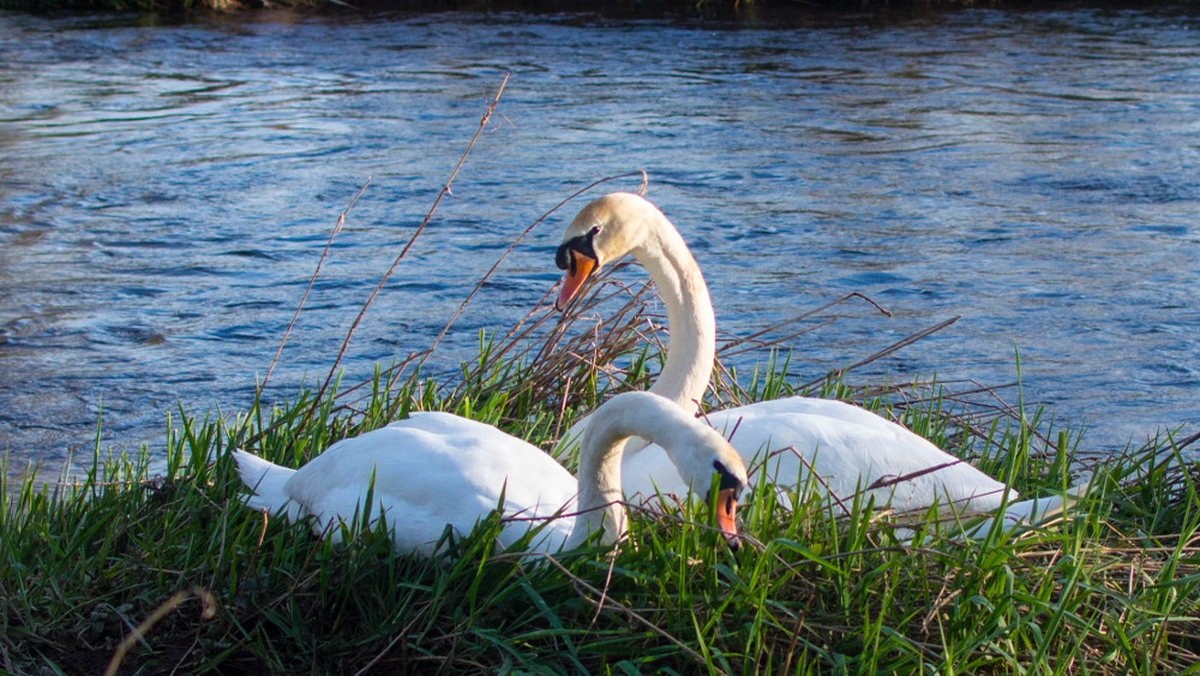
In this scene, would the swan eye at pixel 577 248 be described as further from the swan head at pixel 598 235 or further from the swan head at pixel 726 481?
the swan head at pixel 726 481

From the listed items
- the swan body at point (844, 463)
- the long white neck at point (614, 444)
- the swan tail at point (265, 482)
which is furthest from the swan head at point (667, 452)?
the swan tail at point (265, 482)

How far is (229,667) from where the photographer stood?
3.15 m

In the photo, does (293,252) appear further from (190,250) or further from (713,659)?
(713,659)

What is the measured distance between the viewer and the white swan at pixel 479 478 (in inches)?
124

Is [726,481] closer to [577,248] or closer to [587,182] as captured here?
[577,248]

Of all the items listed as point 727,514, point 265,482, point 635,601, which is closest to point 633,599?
point 635,601

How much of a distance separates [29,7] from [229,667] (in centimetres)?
1923

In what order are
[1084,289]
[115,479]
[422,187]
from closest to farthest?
[115,479], [1084,289], [422,187]

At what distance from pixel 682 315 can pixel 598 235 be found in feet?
1.36

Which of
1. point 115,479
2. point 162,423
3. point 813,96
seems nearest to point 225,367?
point 162,423

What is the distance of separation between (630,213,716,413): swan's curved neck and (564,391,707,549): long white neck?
1.12 metres

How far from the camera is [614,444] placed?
333 centimetres

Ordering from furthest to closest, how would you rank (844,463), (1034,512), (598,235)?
1. (598,235)
2. (844,463)
3. (1034,512)

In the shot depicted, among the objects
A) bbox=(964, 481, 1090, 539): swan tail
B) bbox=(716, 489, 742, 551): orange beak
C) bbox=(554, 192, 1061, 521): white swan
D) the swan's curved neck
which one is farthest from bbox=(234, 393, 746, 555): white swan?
bbox=(964, 481, 1090, 539): swan tail
